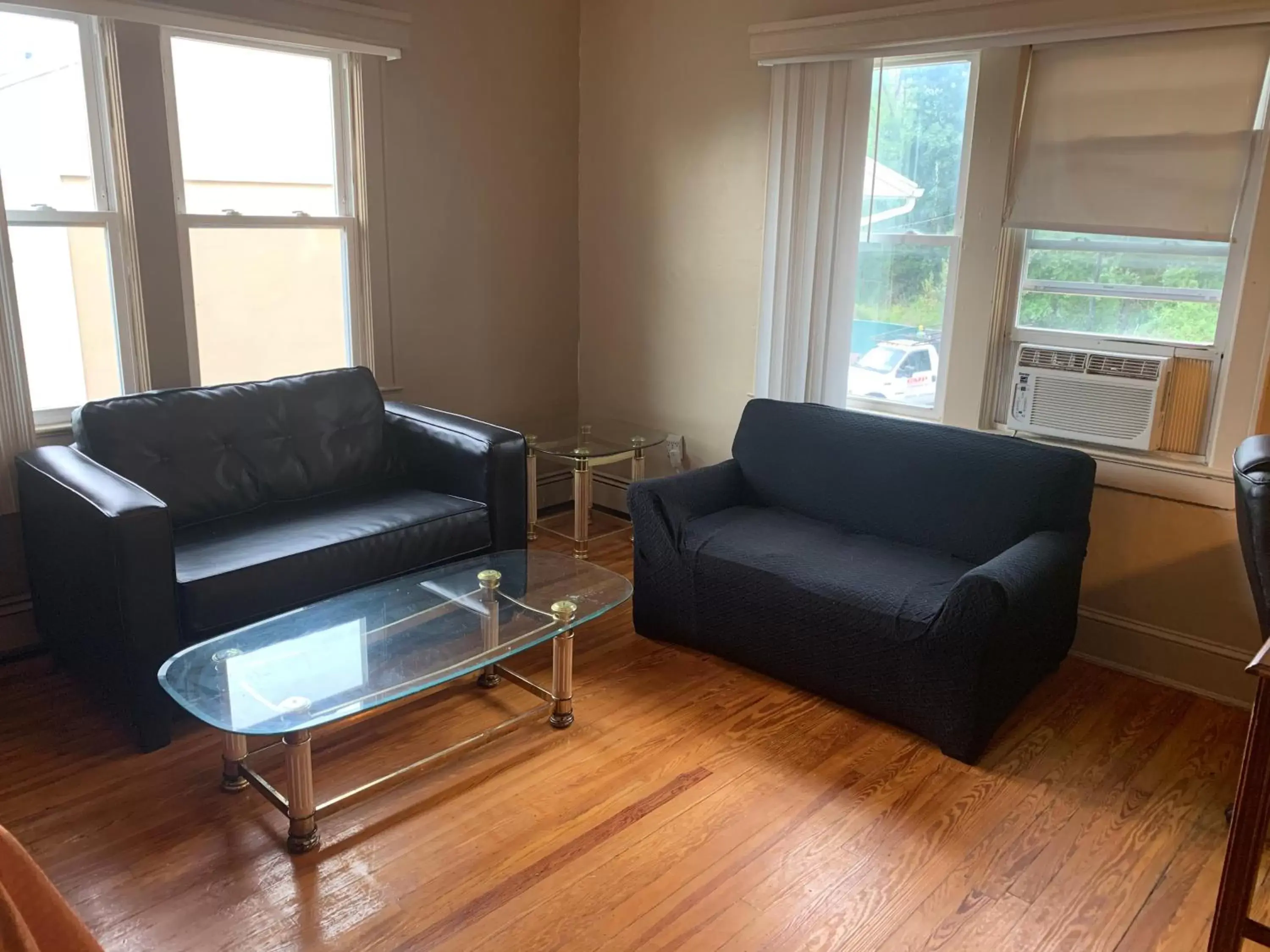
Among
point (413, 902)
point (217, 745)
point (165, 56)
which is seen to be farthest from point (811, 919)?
point (165, 56)

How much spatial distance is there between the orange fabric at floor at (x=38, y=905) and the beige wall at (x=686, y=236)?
3027mm

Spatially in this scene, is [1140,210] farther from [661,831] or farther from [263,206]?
[263,206]

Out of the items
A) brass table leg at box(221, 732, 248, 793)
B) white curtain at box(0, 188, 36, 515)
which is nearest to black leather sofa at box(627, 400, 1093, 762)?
brass table leg at box(221, 732, 248, 793)

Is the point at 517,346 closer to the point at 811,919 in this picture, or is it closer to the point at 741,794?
the point at 741,794

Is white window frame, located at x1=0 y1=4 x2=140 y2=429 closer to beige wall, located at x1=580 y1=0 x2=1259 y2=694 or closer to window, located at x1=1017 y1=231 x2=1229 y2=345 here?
beige wall, located at x1=580 y1=0 x2=1259 y2=694

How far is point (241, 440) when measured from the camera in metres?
3.18

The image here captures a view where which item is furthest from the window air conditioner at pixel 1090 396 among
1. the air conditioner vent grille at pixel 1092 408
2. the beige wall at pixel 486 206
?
the beige wall at pixel 486 206

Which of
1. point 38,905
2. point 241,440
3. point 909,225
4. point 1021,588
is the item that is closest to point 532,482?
point 241,440

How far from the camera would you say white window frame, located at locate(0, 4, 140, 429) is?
296 centimetres

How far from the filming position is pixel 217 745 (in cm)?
259

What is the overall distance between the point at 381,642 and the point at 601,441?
2.02 m

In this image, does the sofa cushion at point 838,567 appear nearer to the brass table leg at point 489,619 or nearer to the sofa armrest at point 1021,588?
the sofa armrest at point 1021,588

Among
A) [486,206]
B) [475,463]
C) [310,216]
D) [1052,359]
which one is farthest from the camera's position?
[486,206]

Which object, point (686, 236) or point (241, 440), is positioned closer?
point (241, 440)
